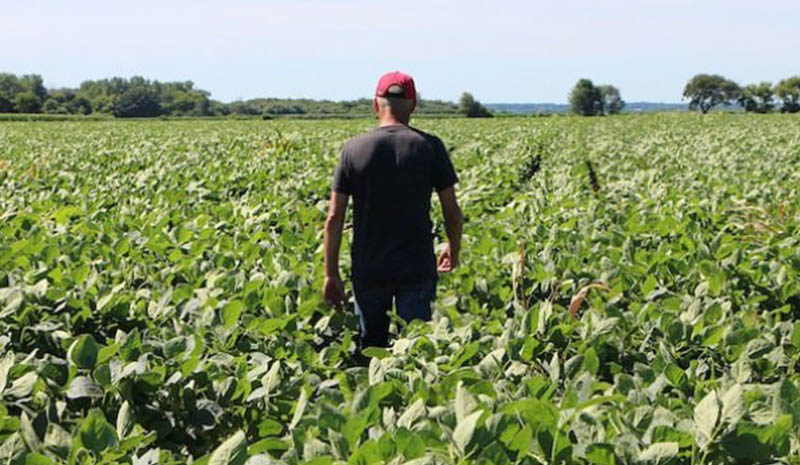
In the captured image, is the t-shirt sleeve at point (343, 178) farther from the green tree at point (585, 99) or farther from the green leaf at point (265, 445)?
the green tree at point (585, 99)

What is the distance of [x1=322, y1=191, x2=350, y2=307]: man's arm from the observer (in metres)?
4.19

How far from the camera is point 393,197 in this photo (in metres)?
4.13

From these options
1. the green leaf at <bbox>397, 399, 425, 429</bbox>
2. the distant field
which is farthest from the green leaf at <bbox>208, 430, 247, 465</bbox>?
the green leaf at <bbox>397, 399, 425, 429</bbox>

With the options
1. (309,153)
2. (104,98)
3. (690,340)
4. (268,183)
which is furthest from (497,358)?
(104,98)

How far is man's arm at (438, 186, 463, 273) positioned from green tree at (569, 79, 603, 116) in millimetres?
106266

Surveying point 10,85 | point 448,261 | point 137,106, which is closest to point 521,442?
point 448,261

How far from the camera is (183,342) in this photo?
293 centimetres

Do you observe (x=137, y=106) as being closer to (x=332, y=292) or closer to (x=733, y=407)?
(x=332, y=292)

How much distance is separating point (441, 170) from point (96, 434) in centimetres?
238

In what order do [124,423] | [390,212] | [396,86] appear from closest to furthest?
[124,423] < [396,86] < [390,212]

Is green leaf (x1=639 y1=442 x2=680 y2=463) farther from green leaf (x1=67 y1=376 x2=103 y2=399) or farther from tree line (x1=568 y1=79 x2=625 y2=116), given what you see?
tree line (x1=568 y1=79 x2=625 y2=116)

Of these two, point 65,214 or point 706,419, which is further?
point 65,214

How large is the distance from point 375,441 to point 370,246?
8.02 feet

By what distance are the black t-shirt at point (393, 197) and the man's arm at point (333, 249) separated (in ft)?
0.24
